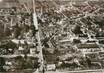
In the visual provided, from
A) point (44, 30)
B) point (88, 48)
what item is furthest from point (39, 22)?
point (88, 48)

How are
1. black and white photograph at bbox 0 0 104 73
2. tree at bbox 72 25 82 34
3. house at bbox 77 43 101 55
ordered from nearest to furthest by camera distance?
black and white photograph at bbox 0 0 104 73
house at bbox 77 43 101 55
tree at bbox 72 25 82 34

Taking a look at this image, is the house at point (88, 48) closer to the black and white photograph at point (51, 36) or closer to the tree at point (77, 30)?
the black and white photograph at point (51, 36)

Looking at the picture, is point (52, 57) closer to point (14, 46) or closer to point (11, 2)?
point (14, 46)

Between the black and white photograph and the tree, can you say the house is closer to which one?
the black and white photograph

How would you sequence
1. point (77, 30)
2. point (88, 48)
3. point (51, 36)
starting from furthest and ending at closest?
point (77, 30) < point (51, 36) < point (88, 48)

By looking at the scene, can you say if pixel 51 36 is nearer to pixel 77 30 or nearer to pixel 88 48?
pixel 77 30

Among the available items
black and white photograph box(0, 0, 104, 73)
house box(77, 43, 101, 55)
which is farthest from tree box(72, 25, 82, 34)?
house box(77, 43, 101, 55)

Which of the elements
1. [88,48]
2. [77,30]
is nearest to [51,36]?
[77,30]

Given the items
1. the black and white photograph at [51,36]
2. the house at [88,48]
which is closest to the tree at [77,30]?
the black and white photograph at [51,36]
